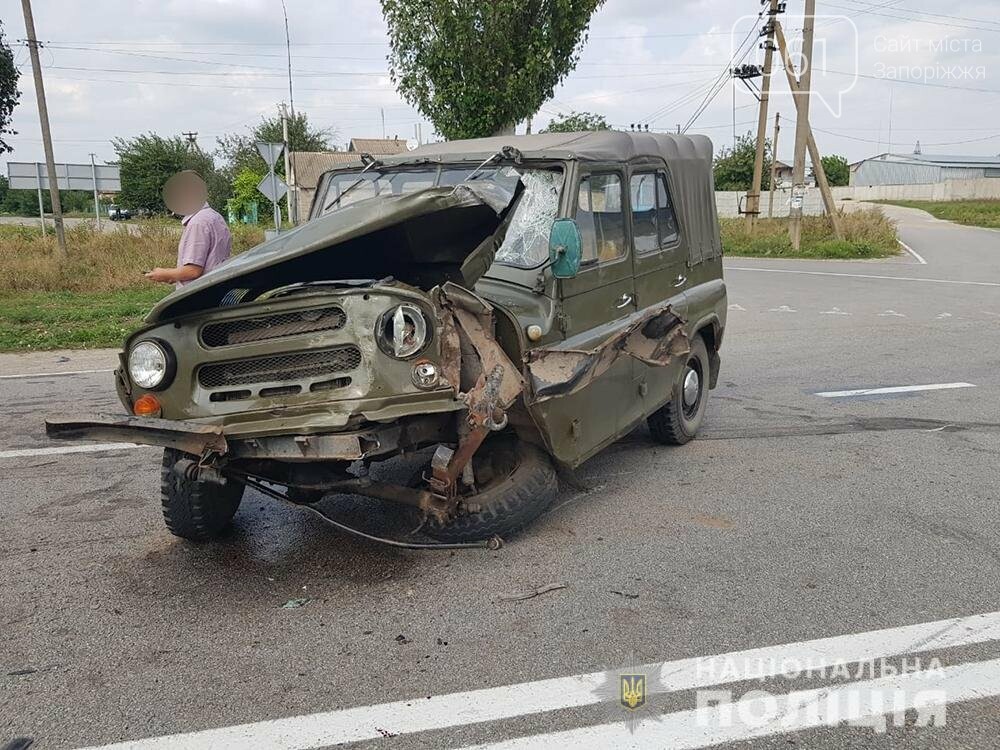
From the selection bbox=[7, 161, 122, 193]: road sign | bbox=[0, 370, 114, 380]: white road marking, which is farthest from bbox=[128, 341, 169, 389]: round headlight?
bbox=[7, 161, 122, 193]: road sign

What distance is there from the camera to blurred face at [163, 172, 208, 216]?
18.3 feet

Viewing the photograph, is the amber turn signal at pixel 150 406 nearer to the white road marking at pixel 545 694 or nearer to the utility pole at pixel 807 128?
the white road marking at pixel 545 694

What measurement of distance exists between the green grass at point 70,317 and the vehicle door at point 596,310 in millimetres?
6076

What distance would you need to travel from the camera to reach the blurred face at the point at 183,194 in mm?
5578

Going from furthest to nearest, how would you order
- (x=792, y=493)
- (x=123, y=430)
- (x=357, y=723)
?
(x=792, y=493) → (x=123, y=430) → (x=357, y=723)

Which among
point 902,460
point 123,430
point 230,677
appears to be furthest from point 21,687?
point 902,460

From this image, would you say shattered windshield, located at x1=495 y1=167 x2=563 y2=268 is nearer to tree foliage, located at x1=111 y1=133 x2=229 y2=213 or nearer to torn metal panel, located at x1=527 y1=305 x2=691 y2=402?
torn metal panel, located at x1=527 y1=305 x2=691 y2=402

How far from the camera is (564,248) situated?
407cm

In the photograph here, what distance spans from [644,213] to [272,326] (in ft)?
9.01

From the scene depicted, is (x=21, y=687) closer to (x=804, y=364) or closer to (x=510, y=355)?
(x=510, y=355)

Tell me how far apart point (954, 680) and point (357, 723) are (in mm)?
2116

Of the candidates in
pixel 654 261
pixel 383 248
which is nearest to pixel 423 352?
pixel 383 248

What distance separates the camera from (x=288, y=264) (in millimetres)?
3699

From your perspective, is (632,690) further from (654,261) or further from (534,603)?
(654,261)
